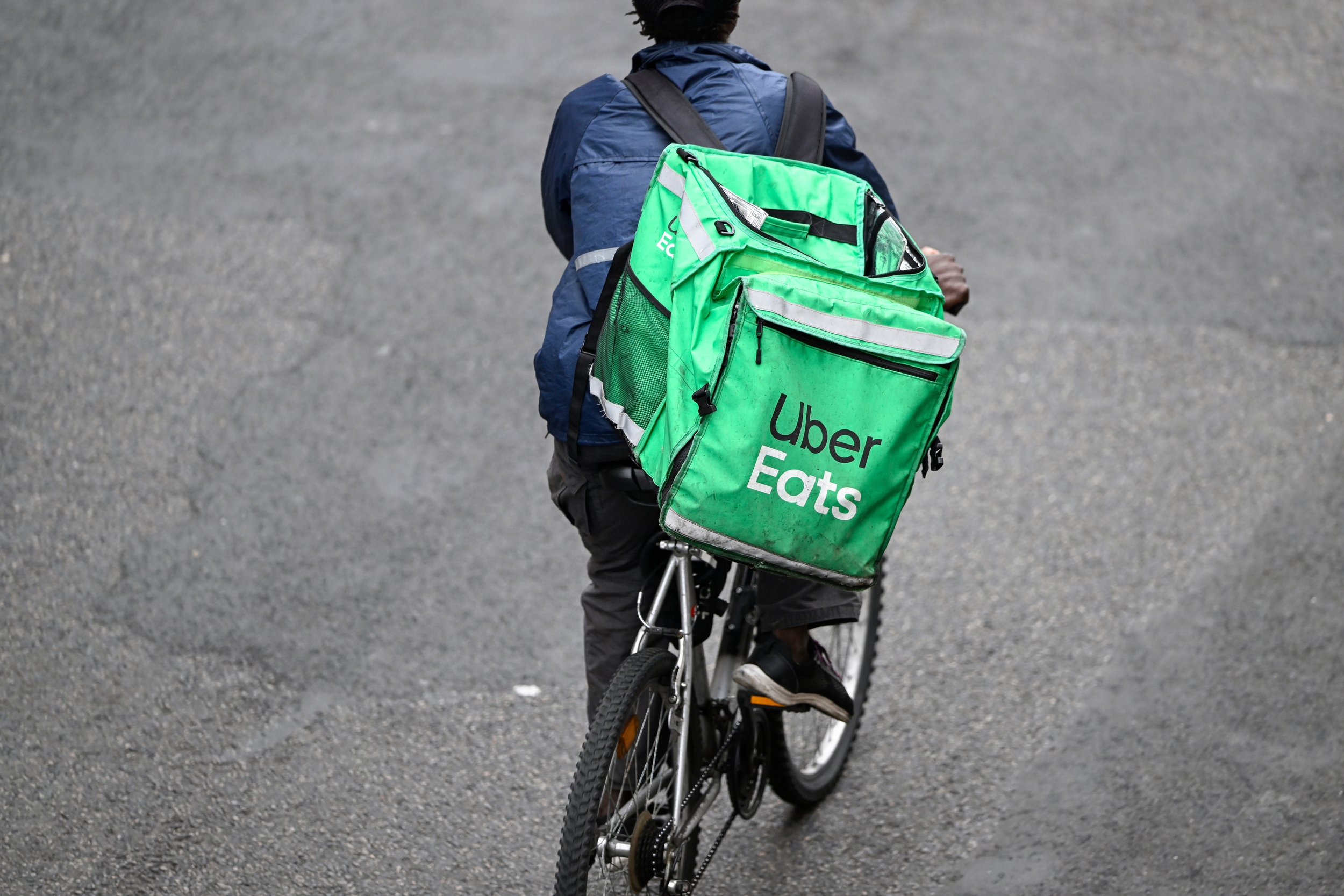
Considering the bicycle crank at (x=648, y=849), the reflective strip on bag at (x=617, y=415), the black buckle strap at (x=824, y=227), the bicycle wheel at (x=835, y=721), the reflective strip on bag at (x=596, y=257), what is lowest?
the bicycle wheel at (x=835, y=721)

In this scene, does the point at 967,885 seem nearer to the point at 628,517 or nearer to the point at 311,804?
the point at 628,517

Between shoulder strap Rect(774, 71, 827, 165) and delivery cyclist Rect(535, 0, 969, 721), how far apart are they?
3cm

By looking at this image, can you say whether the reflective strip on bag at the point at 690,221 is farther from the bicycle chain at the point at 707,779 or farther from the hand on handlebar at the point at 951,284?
the bicycle chain at the point at 707,779

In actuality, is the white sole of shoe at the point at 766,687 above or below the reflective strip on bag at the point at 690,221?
below

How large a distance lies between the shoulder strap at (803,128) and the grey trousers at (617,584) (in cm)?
81

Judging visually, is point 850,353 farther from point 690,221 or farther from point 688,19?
point 688,19

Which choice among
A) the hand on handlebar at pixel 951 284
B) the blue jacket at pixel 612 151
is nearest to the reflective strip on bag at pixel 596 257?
the blue jacket at pixel 612 151

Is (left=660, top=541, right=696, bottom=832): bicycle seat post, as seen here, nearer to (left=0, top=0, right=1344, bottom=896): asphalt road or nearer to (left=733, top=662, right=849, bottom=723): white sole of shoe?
(left=733, top=662, right=849, bottom=723): white sole of shoe

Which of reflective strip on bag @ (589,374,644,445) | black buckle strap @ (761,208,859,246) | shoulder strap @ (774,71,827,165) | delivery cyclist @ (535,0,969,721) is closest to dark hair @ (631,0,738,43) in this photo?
delivery cyclist @ (535,0,969,721)

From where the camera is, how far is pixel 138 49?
679 cm

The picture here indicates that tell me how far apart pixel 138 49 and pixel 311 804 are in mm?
4729

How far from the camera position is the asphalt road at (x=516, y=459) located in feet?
11.9

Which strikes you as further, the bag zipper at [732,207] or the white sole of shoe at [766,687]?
the white sole of shoe at [766,687]

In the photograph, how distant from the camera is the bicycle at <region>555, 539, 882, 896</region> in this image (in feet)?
8.77
